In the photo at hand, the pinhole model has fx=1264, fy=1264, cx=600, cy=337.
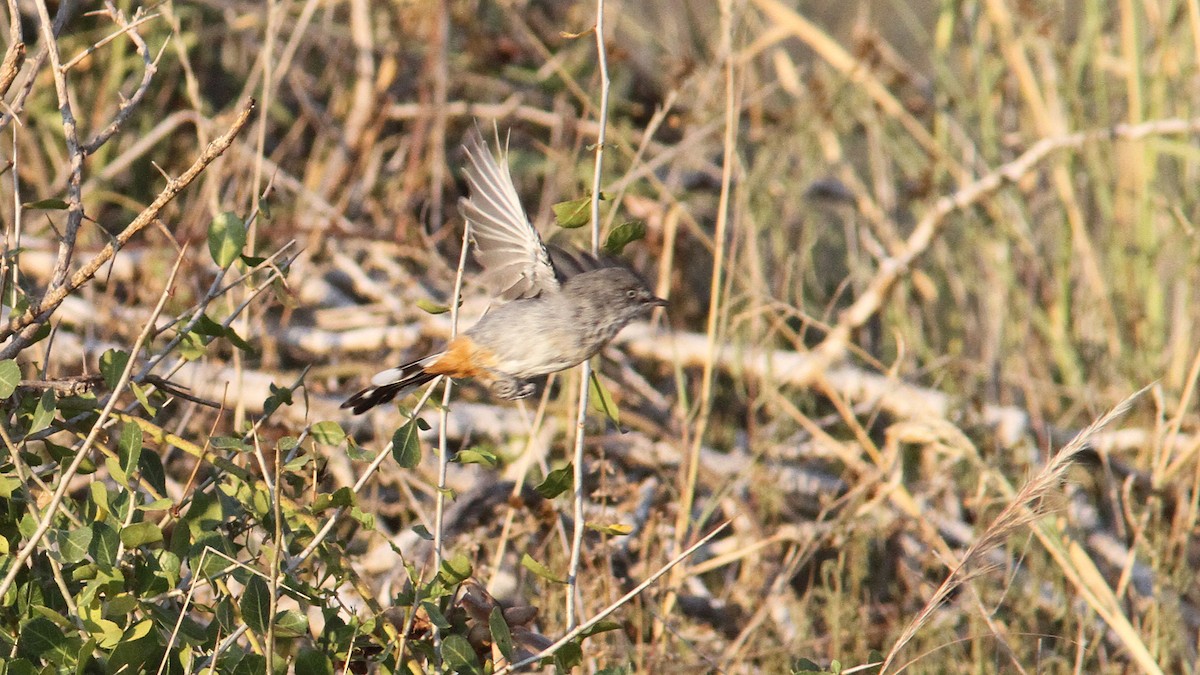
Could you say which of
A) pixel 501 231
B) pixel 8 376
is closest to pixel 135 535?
pixel 8 376

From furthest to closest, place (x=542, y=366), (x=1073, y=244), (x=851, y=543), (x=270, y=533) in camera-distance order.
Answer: (x=1073, y=244) < (x=851, y=543) < (x=542, y=366) < (x=270, y=533)

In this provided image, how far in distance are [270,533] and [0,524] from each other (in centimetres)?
47

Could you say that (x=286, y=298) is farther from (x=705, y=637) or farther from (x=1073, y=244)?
(x=1073, y=244)

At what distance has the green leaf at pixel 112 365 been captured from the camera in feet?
7.18

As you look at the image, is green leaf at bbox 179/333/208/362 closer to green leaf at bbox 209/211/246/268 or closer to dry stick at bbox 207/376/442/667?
green leaf at bbox 209/211/246/268

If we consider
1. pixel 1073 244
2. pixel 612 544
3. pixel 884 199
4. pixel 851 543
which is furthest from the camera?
pixel 884 199

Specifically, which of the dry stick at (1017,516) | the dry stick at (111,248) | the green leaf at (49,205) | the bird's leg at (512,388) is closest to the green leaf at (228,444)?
the dry stick at (111,248)

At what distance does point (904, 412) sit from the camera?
14.5ft

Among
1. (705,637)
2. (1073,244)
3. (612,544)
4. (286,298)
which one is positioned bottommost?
(705,637)

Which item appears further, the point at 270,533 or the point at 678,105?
the point at 678,105

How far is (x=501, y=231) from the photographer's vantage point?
108 inches

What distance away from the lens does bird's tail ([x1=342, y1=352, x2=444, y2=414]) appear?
278cm

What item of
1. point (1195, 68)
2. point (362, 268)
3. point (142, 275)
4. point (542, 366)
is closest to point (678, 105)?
point (362, 268)

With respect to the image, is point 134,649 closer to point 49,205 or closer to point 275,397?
point 275,397
